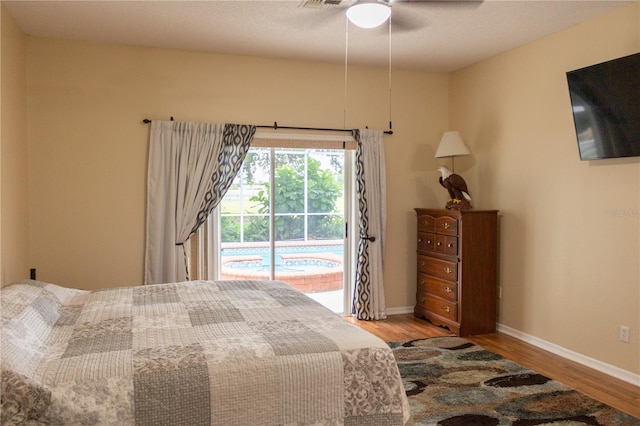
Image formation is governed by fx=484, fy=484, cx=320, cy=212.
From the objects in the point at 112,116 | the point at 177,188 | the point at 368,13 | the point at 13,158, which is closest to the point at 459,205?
the point at 368,13

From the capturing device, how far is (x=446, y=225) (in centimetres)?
464

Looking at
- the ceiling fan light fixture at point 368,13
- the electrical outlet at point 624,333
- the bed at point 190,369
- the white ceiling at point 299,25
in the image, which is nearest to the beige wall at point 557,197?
the electrical outlet at point 624,333

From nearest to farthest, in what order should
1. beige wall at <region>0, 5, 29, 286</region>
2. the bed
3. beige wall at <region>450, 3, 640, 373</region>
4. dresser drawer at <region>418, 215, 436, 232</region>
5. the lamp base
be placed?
the bed, beige wall at <region>0, 5, 29, 286</region>, beige wall at <region>450, 3, 640, 373</region>, the lamp base, dresser drawer at <region>418, 215, 436, 232</region>

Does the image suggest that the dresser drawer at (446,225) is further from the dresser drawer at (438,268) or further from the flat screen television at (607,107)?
the flat screen television at (607,107)

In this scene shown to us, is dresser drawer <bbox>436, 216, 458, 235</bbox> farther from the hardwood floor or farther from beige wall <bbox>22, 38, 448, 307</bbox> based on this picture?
beige wall <bbox>22, 38, 448, 307</bbox>

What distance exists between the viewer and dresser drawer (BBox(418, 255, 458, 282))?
4566 mm

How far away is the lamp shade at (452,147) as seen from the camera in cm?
471

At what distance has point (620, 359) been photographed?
348 centimetres

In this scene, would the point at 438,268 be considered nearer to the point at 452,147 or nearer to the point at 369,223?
the point at 369,223

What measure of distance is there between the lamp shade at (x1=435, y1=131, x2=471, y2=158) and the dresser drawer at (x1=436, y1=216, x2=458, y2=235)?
0.63m

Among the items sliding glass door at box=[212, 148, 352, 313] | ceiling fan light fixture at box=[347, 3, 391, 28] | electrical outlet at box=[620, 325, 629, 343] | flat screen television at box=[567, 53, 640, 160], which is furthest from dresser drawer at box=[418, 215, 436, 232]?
ceiling fan light fixture at box=[347, 3, 391, 28]

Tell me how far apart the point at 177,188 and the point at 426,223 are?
2.49 meters

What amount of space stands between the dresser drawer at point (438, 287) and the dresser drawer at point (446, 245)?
11.7 inches

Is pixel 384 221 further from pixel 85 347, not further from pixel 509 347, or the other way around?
pixel 85 347
